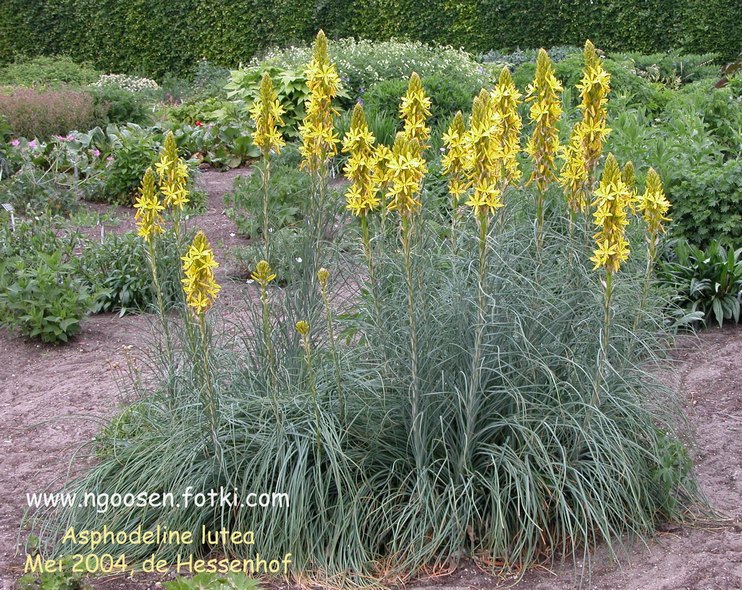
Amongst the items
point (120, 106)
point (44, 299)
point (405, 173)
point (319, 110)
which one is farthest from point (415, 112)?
point (120, 106)

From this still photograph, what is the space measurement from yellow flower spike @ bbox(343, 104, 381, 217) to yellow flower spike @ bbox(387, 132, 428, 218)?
0.77 feet

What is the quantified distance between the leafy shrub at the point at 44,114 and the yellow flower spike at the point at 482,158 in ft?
27.9

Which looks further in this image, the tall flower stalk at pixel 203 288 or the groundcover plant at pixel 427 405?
the groundcover plant at pixel 427 405

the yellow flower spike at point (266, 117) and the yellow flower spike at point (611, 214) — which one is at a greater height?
the yellow flower spike at point (266, 117)

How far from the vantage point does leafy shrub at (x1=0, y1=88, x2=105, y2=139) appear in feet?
35.4

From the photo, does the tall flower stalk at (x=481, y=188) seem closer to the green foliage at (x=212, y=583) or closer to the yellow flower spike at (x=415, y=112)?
the yellow flower spike at (x=415, y=112)

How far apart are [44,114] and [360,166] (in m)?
8.17

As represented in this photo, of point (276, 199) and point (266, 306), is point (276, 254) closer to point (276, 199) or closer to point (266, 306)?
point (276, 199)

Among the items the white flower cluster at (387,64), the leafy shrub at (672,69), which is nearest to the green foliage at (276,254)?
the white flower cluster at (387,64)

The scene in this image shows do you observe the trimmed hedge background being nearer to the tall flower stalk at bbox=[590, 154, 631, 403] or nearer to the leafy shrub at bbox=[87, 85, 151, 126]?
the leafy shrub at bbox=[87, 85, 151, 126]

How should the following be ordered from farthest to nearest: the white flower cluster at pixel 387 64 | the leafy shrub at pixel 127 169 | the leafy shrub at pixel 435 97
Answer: the white flower cluster at pixel 387 64 → the leafy shrub at pixel 435 97 → the leafy shrub at pixel 127 169

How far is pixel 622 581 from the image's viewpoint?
3.48m

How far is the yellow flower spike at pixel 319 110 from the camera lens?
3.87 m

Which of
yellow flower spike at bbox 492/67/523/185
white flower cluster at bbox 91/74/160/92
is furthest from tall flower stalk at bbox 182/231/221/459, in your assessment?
white flower cluster at bbox 91/74/160/92
